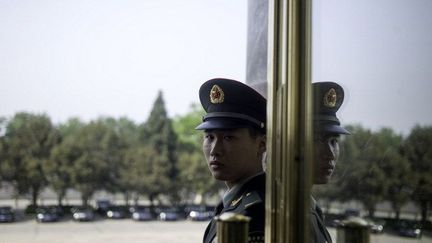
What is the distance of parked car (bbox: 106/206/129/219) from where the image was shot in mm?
2680

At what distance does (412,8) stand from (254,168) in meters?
0.57

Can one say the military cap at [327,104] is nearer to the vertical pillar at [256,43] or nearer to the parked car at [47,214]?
the vertical pillar at [256,43]

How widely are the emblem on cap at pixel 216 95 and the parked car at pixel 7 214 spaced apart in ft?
5.27

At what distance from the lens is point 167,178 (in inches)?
150

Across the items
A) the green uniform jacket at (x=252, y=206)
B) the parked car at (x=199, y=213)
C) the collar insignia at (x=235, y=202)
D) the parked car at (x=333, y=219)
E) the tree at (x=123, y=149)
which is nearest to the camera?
the parked car at (x=333, y=219)

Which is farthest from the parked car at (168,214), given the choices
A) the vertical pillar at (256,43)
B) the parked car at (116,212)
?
the vertical pillar at (256,43)

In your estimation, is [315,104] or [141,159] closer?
[315,104]

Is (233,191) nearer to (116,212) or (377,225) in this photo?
(377,225)

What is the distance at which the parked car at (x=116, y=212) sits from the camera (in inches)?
106

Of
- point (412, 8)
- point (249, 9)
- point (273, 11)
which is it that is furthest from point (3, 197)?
point (412, 8)

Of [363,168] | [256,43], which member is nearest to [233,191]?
[363,168]

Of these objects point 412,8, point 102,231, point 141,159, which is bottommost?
point 102,231

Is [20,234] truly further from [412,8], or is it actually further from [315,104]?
[412,8]

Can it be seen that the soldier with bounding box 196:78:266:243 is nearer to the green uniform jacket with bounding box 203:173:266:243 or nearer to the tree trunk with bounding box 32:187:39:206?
the green uniform jacket with bounding box 203:173:266:243
